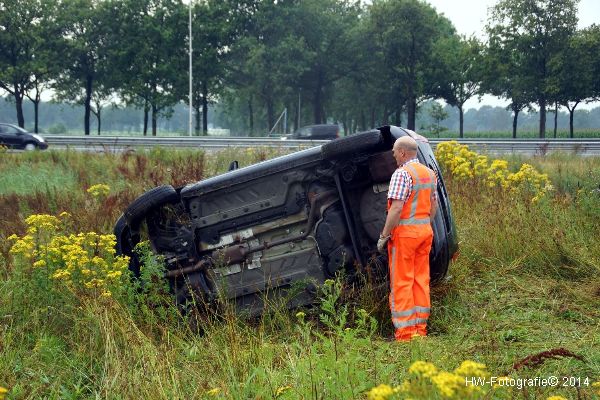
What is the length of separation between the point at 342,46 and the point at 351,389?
46501 mm

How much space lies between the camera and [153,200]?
20.0ft

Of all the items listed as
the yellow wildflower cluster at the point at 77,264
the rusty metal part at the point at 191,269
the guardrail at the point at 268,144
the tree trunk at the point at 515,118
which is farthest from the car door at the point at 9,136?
the tree trunk at the point at 515,118

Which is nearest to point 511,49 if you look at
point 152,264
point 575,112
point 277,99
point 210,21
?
point 575,112

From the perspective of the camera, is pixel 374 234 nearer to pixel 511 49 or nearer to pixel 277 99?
pixel 511 49

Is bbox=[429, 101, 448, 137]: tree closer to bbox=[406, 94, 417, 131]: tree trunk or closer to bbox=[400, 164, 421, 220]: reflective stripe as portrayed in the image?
bbox=[406, 94, 417, 131]: tree trunk

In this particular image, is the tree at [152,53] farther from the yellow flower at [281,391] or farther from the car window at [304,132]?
the yellow flower at [281,391]

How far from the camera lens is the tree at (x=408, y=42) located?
46.9m

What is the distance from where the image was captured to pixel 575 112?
1679 inches

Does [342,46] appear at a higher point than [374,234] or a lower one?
higher

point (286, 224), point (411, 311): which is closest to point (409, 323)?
point (411, 311)

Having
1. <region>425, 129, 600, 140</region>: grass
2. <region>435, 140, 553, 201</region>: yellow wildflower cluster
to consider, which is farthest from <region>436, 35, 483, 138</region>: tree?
<region>435, 140, 553, 201</region>: yellow wildflower cluster

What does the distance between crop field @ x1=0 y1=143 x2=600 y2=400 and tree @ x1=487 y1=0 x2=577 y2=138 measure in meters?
34.0

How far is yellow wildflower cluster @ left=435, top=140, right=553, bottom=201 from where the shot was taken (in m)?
9.58

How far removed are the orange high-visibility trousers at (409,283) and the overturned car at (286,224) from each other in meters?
0.27
